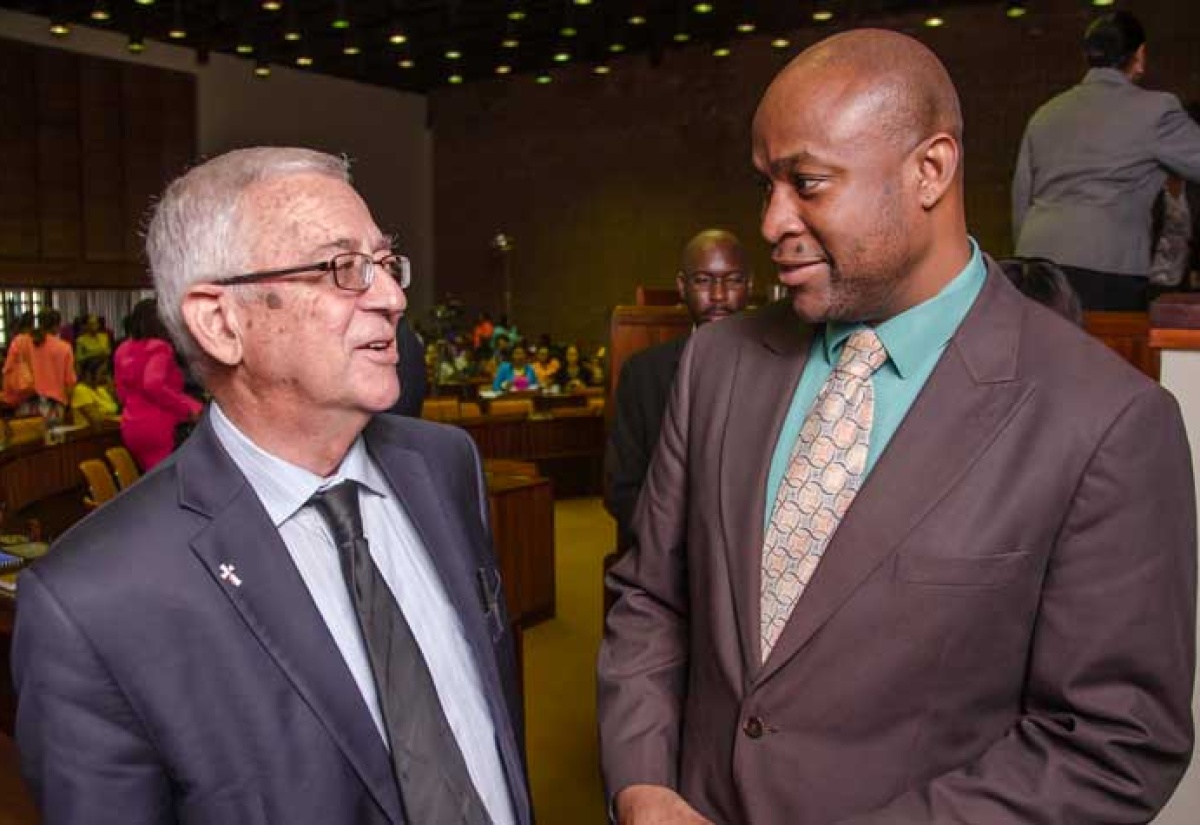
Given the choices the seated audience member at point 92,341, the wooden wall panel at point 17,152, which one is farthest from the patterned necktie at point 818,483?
the wooden wall panel at point 17,152

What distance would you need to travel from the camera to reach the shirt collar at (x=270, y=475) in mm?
1424

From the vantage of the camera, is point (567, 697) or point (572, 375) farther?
point (572, 375)

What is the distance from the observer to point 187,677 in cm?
125

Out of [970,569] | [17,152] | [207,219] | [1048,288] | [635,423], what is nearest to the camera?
[970,569]

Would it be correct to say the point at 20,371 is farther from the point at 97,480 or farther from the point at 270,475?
the point at 270,475

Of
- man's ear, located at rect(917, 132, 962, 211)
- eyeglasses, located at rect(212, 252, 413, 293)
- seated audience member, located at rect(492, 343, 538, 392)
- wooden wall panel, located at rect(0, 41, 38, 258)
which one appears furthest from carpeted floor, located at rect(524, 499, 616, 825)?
wooden wall panel, located at rect(0, 41, 38, 258)

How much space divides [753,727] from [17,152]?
49.6ft

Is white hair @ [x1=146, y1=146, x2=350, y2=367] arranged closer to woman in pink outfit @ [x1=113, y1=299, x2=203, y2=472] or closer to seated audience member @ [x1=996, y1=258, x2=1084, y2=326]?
seated audience member @ [x1=996, y1=258, x2=1084, y2=326]

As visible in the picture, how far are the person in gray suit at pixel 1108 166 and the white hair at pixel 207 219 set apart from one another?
8.72 feet

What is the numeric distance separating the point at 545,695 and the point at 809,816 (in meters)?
3.47

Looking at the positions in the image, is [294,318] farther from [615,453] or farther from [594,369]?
[594,369]

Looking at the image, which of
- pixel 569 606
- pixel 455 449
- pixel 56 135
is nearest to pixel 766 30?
pixel 56 135

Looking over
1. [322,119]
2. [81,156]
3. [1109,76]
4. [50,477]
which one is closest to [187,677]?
[1109,76]

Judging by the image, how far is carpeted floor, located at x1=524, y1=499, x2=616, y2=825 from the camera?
3.60m
